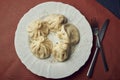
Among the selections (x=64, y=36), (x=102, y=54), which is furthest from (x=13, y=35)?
(x=102, y=54)

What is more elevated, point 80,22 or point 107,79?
point 80,22

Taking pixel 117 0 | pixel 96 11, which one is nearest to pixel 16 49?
pixel 96 11

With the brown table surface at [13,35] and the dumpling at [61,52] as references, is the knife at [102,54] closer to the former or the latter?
the brown table surface at [13,35]

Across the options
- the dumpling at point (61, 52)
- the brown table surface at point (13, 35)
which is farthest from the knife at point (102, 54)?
the dumpling at point (61, 52)

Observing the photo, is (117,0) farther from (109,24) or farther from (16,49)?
(16,49)

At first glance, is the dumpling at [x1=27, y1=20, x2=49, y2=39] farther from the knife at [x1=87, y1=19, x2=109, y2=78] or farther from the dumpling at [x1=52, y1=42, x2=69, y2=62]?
the knife at [x1=87, y1=19, x2=109, y2=78]

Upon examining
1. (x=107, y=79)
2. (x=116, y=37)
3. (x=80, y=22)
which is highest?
(x=80, y=22)
